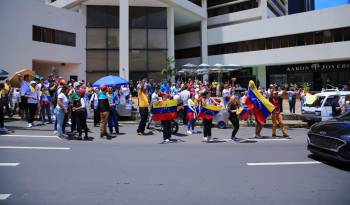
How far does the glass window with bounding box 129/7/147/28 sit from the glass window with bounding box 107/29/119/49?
1711mm

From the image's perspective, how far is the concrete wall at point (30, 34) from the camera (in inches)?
1167

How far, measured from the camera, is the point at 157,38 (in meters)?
35.8

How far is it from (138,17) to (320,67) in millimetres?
20619

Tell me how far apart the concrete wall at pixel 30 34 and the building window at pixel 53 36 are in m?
0.36

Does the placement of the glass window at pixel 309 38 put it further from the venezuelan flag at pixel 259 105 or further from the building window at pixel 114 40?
the venezuelan flag at pixel 259 105

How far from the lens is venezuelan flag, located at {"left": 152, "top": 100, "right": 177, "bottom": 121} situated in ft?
39.9

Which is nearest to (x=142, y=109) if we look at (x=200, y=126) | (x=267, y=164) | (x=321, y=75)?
(x=200, y=126)

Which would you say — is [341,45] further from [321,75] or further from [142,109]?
[142,109]

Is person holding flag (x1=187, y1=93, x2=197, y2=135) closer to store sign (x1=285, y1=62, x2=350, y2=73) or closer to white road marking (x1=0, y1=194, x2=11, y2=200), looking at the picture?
white road marking (x1=0, y1=194, x2=11, y2=200)

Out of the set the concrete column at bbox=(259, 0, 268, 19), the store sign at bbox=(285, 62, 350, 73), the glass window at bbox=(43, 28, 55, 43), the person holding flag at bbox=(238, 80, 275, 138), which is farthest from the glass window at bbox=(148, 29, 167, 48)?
the person holding flag at bbox=(238, 80, 275, 138)

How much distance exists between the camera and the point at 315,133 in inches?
335

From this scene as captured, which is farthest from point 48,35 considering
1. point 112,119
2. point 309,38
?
point 309,38

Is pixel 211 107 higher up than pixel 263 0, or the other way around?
pixel 263 0

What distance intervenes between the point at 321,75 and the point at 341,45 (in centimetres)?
476
